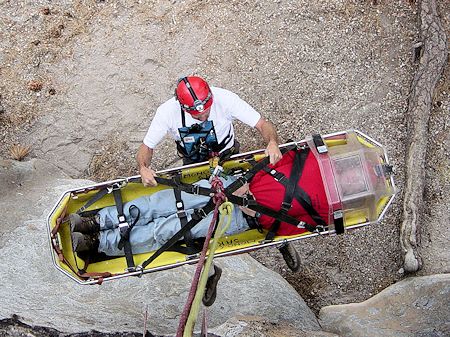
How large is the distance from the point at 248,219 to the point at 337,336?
1247mm

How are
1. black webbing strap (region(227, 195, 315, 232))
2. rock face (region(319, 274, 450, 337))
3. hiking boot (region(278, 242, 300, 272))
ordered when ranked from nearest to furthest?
black webbing strap (region(227, 195, 315, 232)), rock face (region(319, 274, 450, 337)), hiking boot (region(278, 242, 300, 272))

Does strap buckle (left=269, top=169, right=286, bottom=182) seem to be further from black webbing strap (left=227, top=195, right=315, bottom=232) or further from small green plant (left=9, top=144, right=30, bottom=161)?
small green plant (left=9, top=144, right=30, bottom=161)

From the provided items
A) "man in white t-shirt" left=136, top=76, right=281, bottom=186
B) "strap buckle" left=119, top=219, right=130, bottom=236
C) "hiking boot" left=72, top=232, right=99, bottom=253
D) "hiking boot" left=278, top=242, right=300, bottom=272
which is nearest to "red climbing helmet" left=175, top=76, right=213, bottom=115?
"man in white t-shirt" left=136, top=76, right=281, bottom=186

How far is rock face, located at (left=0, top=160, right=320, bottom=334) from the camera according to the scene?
474 centimetres

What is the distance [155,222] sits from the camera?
518 cm

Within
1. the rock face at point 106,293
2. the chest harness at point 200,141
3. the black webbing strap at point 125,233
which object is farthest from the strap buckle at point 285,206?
the black webbing strap at point 125,233

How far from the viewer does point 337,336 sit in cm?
510

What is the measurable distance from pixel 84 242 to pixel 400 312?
116 inches

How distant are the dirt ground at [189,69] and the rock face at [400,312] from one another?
35.0 inches

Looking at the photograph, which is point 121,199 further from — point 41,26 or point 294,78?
point 41,26

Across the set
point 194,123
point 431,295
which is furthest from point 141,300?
point 431,295

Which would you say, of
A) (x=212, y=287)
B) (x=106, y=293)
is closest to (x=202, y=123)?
(x=212, y=287)

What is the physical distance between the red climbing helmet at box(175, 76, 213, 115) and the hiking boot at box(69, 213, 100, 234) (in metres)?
1.30

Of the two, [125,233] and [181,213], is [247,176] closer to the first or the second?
[181,213]
